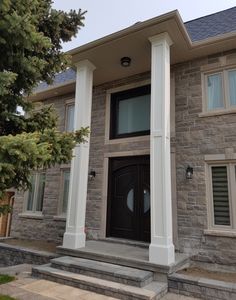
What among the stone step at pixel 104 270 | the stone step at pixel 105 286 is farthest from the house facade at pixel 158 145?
the stone step at pixel 105 286

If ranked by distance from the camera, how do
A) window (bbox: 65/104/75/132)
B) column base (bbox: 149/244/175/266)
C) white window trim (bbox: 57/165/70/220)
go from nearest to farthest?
column base (bbox: 149/244/175/266) → white window trim (bbox: 57/165/70/220) → window (bbox: 65/104/75/132)

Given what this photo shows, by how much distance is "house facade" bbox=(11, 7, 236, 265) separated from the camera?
5.10 metres

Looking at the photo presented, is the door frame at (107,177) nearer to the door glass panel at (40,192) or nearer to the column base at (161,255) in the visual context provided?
the column base at (161,255)

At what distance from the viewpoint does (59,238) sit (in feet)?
24.3

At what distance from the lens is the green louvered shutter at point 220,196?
207 inches

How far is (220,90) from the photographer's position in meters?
5.81

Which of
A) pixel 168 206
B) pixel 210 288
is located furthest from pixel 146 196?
pixel 210 288

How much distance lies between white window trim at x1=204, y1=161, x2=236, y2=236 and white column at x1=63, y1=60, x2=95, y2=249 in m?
2.72

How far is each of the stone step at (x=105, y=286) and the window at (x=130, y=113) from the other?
3679 mm

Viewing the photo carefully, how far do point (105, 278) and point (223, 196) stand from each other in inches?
113

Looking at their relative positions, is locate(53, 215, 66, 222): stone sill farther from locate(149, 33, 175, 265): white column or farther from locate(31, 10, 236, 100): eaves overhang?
locate(31, 10, 236, 100): eaves overhang

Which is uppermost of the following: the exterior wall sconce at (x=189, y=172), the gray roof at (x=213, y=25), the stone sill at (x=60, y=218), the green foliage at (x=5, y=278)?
the gray roof at (x=213, y=25)

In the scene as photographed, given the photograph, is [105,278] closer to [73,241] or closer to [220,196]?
[73,241]

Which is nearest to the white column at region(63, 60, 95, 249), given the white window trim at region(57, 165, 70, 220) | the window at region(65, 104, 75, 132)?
the white window trim at region(57, 165, 70, 220)
